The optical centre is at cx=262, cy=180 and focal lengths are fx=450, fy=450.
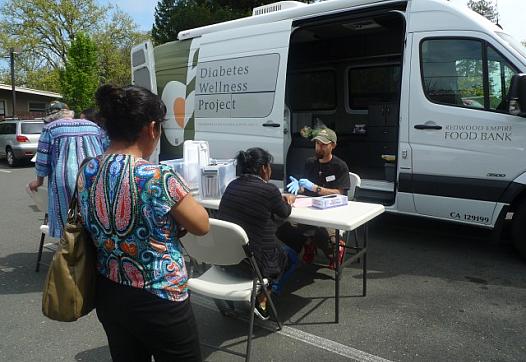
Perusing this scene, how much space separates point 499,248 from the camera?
4.82 meters

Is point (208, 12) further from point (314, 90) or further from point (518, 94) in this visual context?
point (518, 94)

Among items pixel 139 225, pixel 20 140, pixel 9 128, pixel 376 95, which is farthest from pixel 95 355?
pixel 9 128

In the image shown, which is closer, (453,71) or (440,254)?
(453,71)

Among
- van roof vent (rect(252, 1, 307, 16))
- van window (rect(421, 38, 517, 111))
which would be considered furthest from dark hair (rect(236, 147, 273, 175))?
van roof vent (rect(252, 1, 307, 16))

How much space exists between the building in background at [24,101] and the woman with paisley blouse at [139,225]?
89.7 feet

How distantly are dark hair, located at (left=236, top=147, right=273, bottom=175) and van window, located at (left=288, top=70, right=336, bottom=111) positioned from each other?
5293 mm

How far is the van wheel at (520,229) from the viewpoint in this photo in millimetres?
4172

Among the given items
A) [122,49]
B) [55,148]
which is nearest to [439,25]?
[55,148]

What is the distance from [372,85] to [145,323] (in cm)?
694

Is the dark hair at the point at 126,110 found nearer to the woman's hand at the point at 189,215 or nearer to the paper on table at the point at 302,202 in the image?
the woman's hand at the point at 189,215

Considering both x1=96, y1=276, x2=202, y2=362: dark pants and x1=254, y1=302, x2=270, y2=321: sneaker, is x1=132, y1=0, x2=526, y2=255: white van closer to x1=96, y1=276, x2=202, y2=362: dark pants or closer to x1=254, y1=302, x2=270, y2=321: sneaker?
x1=254, y1=302, x2=270, y2=321: sneaker

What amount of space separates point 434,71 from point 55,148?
3.65 m

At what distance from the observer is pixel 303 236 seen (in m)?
3.91

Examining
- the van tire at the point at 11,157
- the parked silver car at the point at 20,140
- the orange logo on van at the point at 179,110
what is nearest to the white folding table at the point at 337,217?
the orange logo on van at the point at 179,110
